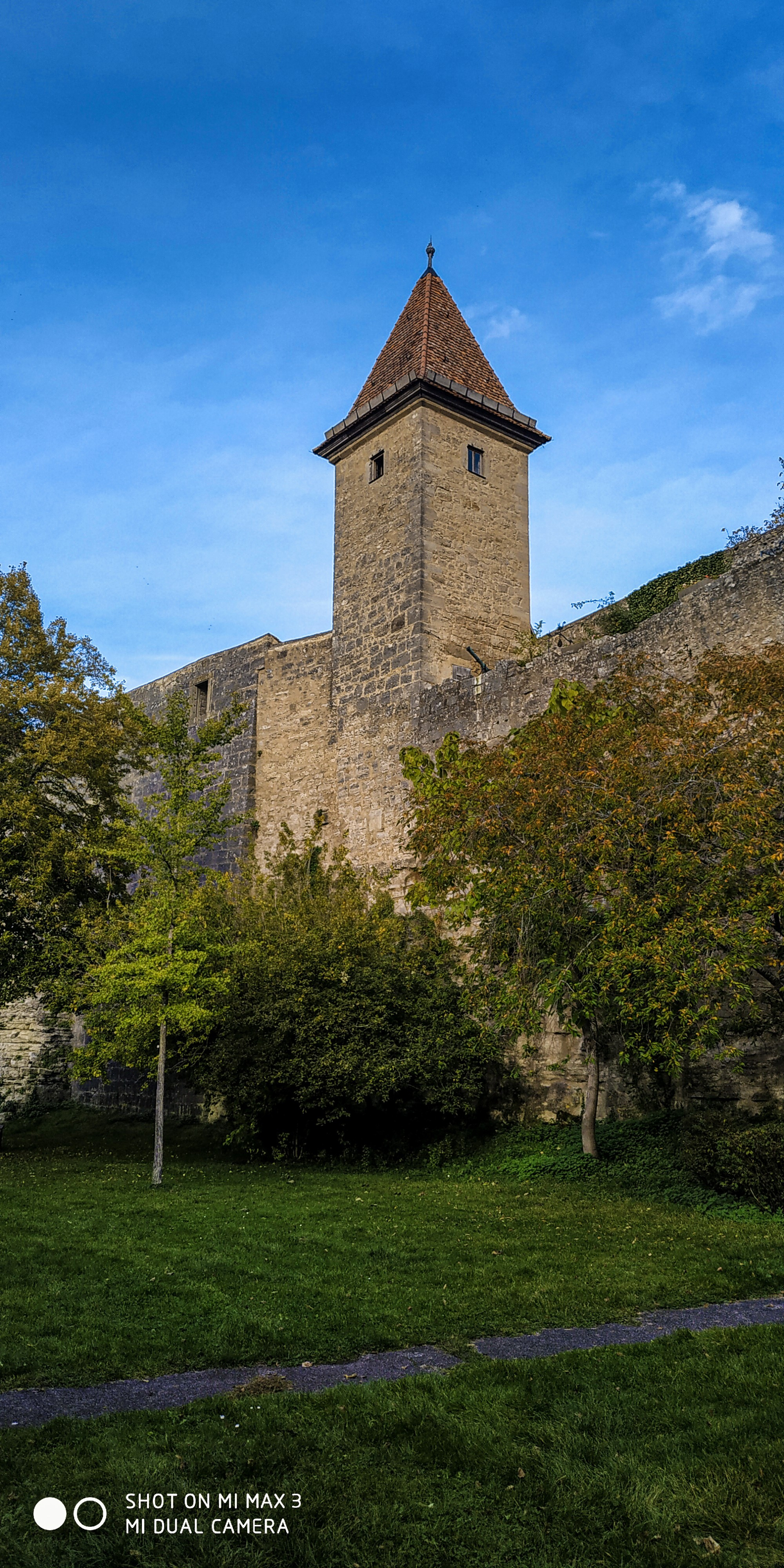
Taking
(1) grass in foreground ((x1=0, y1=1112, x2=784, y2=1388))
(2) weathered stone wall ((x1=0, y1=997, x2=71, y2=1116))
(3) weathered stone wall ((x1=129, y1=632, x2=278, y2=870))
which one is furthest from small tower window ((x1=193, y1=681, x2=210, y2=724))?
(1) grass in foreground ((x1=0, y1=1112, x2=784, y2=1388))

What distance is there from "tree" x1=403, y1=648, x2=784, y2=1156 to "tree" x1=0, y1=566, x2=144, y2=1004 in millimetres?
5686

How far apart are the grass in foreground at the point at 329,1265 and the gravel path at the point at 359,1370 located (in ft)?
0.48

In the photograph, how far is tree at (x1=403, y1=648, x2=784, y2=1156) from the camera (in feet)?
30.2

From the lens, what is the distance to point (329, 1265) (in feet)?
23.9

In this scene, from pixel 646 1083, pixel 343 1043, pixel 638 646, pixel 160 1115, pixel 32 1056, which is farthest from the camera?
pixel 32 1056

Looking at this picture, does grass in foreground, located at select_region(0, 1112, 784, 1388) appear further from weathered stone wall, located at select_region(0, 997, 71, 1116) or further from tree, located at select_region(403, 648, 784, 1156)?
weathered stone wall, located at select_region(0, 997, 71, 1116)

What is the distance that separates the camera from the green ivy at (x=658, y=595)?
13.9 metres

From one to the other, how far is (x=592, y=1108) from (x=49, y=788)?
33.2 ft

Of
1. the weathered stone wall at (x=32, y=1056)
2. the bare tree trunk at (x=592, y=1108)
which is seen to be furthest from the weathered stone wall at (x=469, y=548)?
the weathered stone wall at (x=32, y=1056)

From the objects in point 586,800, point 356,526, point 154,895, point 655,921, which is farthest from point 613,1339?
point 356,526

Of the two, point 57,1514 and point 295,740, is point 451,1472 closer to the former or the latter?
point 57,1514

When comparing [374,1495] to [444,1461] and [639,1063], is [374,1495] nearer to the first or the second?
[444,1461]

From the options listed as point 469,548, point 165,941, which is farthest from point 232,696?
point 165,941

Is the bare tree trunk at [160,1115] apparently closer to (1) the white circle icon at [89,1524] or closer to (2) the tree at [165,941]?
(2) the tree at [165,941]
